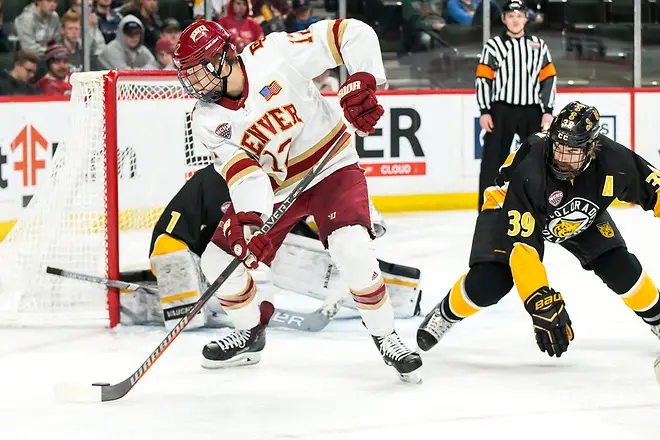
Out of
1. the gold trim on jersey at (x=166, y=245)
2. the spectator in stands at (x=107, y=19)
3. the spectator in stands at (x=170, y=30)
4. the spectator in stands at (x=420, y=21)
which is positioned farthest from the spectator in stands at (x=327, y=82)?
the gold trim on jersey at (x=166, y=245)

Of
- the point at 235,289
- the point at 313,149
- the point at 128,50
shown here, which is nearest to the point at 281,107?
the point at 313,149

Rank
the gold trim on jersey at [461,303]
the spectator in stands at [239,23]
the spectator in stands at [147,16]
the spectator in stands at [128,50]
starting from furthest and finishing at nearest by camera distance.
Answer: the spectator in stands at [239,23] → the spectator in stands at [147,16] → the spectator in stands at [128,50] → the gold trim on jersey at [461,303]

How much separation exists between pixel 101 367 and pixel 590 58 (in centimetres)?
476

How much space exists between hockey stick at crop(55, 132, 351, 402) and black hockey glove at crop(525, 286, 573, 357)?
643 mm

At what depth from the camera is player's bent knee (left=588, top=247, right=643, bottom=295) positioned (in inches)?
118

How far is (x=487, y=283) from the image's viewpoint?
10.0 ft

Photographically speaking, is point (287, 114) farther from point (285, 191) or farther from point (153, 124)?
→ point (153, 124)

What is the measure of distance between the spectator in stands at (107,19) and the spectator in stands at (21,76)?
45 cm

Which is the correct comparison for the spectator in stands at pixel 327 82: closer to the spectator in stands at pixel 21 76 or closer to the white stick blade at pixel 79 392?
the spectator in stands at pixel 21 76

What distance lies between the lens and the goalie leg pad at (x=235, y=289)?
3.08 metres

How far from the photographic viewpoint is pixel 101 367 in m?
3.20

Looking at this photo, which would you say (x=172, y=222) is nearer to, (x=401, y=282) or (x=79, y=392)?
(x=401, y=282)

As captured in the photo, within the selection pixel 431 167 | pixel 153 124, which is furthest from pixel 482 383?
pixel 431 167

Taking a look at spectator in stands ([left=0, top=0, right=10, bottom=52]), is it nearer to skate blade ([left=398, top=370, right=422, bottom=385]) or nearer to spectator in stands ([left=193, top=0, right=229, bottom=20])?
spectator in stands ([left=193, top=0, right=229, bottom=20])
